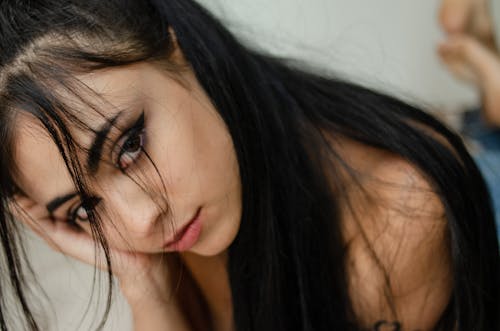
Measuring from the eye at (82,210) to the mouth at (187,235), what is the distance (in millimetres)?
96

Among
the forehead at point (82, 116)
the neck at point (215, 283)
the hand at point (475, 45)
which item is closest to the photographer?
the forehead at point (82, 116)

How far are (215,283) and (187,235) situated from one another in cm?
25

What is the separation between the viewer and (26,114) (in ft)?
1.75

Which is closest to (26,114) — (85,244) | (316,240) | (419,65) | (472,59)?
(85,244)

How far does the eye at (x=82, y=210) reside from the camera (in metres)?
0.58

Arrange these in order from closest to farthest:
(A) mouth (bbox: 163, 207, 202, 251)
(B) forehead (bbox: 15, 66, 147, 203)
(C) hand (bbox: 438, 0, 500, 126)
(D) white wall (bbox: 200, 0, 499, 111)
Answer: (B) forehead (bbox: 15, 66, 147, 203) < (A) mouth (bbox: 163, 207, 202, 251) < (C) hand (bbox: 438, 0, 500, 126) < (D) white wall (bbox: 200, 0, 499, 111)

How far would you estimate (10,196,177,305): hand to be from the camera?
72 centimetres

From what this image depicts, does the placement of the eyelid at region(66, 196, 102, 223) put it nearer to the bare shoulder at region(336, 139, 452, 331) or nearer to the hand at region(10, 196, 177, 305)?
the hand at region(10, 196, 177, 305)

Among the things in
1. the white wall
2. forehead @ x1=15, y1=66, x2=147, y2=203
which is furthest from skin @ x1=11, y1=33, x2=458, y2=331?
the white wall

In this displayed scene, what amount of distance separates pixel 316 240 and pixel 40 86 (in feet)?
1.30

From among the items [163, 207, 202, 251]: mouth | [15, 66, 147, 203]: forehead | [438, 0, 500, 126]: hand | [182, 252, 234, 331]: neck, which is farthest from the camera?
[438, 0, 500, 126]: hand

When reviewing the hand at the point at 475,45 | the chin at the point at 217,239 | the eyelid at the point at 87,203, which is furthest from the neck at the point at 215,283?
the hand at the point at 475,45

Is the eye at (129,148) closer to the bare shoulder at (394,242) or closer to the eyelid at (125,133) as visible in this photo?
the eyelid at (125,133)

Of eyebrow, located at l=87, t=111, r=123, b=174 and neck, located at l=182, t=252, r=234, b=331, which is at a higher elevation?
eyebrow, located at l=87, t=111, r=123, b=174
